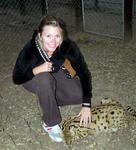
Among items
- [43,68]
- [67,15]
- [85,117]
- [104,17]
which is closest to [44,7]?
[67,15]

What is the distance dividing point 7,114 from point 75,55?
0.94m

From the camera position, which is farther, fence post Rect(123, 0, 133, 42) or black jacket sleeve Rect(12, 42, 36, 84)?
fence post Rect(123, 0, 133, 42)

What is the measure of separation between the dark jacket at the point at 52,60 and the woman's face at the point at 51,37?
75 millimetres

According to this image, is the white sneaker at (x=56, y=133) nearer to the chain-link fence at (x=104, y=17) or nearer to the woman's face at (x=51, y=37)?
the woman's face at (x=51, y=37)

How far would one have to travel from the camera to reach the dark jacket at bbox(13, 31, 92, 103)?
2688mm

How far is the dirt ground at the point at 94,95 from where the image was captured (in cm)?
282

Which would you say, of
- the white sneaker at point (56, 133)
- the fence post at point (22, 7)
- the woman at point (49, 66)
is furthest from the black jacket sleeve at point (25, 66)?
the fence post at point (22, 7)

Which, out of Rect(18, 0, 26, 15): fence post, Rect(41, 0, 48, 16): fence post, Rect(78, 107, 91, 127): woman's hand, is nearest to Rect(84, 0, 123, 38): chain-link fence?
Rect(41, 0, 48, 16): fence post

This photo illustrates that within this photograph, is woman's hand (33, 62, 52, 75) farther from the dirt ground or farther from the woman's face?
the dirt ground

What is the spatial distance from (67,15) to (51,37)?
3.32 meters

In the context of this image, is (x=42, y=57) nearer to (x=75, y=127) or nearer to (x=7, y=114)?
(x=75, y=127)

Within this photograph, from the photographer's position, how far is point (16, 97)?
Result: 11.8 feet

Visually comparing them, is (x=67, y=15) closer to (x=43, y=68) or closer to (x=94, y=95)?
(x=94, y=95)

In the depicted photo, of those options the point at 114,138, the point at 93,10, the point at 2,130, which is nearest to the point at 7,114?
the point at 2,130
